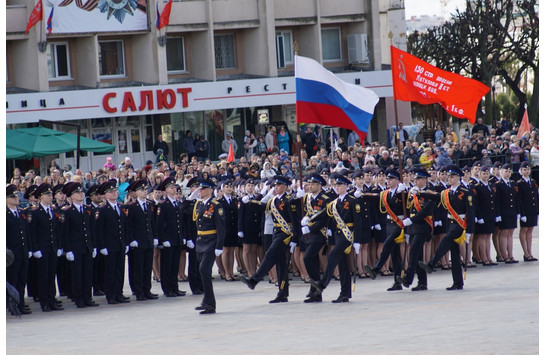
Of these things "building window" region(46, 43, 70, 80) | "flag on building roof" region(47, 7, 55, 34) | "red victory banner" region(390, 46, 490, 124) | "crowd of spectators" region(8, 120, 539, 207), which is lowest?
"crowd of spectators" region(8, 120, 539, 207)

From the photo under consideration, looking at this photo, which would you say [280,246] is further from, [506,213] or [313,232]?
[506,213]

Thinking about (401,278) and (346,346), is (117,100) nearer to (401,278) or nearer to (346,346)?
(401,278)

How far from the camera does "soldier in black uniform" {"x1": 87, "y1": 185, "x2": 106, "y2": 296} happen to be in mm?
16381

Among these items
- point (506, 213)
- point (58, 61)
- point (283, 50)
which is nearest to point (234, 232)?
point (506, 213)

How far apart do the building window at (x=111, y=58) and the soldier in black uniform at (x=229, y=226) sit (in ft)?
60.7

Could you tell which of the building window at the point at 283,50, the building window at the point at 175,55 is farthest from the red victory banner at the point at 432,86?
the building window at the point at 283,50

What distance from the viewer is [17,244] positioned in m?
15.4

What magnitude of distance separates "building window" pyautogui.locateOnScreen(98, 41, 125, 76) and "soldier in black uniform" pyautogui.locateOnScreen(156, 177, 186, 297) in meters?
19.9

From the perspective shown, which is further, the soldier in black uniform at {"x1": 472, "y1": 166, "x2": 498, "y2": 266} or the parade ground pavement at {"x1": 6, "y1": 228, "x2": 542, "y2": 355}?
the soldier in black uniform at {"x1": 472, "y1": 166, "x2": 498, "y2": 266}

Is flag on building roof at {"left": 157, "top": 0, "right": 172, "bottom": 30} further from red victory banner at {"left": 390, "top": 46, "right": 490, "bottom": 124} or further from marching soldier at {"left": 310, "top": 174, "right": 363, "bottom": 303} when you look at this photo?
marching soldier at {"left": 310, "top": 174, "right": 363, "bottom": 303}

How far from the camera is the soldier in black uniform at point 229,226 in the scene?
18703mm

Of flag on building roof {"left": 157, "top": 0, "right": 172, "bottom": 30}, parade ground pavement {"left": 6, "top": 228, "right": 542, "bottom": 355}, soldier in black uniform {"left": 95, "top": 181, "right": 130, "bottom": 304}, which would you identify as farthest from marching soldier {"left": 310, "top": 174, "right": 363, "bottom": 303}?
flag on building roof {"left": 157, "top": 0, "right": 172, "bottom": 30}

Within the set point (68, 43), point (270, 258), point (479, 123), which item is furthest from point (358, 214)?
point (68, 43)

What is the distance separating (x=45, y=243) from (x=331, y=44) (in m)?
26.1
